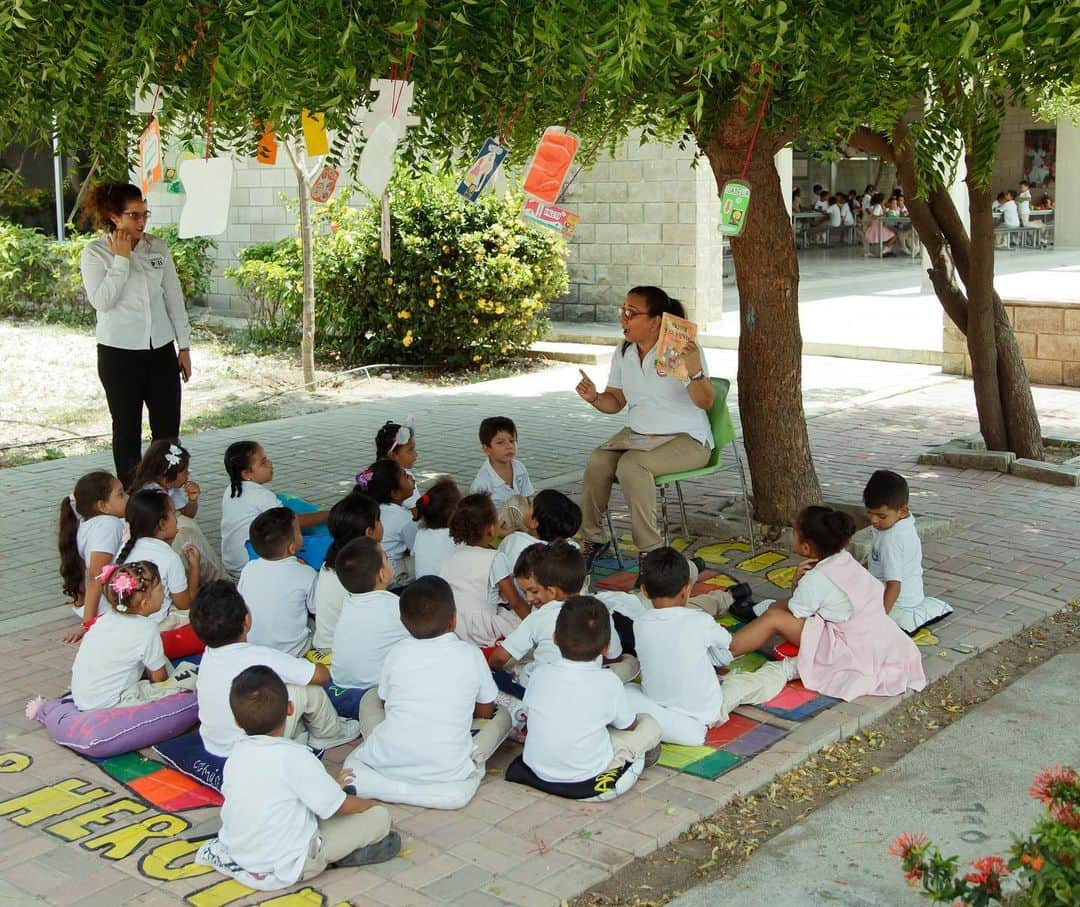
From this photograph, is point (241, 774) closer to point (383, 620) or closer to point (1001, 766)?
point (383, 620)

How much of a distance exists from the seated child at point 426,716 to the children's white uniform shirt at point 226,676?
0.32 m

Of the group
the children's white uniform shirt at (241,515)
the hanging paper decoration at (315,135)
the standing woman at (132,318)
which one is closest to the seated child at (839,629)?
the children's white uniform shirt at (241,515)

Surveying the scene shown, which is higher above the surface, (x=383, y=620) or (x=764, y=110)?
(x=764, y=110)

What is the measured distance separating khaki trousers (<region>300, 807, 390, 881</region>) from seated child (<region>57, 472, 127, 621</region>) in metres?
2.24

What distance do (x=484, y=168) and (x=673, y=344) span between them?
1.27 meters

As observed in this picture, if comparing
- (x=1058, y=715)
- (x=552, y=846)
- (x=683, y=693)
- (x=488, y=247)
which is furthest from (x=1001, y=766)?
(x=488, y=247)

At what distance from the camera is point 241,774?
362cm

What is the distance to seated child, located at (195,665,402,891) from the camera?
3.62 meters

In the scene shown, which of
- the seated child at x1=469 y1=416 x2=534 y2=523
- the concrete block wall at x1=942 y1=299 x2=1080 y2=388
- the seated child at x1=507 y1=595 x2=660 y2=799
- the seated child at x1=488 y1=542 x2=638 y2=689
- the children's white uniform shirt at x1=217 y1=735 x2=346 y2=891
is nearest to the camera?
the children's white uniform shirt at x1=217 y1=735 x2=346 y2=891

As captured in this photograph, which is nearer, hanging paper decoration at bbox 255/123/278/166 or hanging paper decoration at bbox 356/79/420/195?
hanging paper decoration at bbox 356/79/420/195

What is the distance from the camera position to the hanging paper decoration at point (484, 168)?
566cm

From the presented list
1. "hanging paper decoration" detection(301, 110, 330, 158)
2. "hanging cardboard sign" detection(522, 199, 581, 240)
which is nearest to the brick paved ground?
"hanging cardboard sign" detection(522, 199, 581, 240)

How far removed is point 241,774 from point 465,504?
6.27 feet

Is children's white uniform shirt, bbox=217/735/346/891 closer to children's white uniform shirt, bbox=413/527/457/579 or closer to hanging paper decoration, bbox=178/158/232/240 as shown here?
children's white uniform shirt, bbox=413/527/457/579
